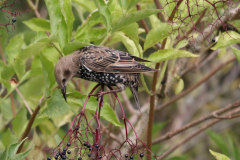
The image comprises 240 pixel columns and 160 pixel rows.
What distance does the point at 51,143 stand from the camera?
3.18 meters

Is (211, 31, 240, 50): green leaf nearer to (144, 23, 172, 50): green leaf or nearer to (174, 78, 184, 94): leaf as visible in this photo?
(144, 23, 172, 50): green leaf

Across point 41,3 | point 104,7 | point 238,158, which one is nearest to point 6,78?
point 104,7

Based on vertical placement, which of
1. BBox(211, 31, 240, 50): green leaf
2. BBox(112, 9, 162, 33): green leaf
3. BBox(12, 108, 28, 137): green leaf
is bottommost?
BBox(211, 31, 240, 50): green leaf

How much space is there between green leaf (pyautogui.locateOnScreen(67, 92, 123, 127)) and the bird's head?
123mm

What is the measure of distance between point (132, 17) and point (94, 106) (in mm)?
694

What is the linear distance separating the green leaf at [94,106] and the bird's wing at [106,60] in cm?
49

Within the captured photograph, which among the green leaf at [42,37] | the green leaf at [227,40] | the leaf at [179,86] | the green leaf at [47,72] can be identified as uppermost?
the green leaf at [42,37]

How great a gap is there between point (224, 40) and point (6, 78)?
1787 millimetres

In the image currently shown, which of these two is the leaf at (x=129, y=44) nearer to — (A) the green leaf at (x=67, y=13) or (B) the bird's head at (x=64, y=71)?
(A) the green leaf at (x=67, y=13)

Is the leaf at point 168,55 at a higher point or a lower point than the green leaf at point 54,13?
lower

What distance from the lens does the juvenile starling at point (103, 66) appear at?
2674 millimetres

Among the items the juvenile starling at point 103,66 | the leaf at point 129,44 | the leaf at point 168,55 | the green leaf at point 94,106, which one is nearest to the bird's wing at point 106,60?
the juvenile starling at point 103,66

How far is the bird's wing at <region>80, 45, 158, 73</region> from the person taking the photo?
270 cm

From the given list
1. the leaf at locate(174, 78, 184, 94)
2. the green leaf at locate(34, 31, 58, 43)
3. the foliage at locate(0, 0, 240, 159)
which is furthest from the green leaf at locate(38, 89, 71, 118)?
the leaf at locate(174, 78, 184, 94)
